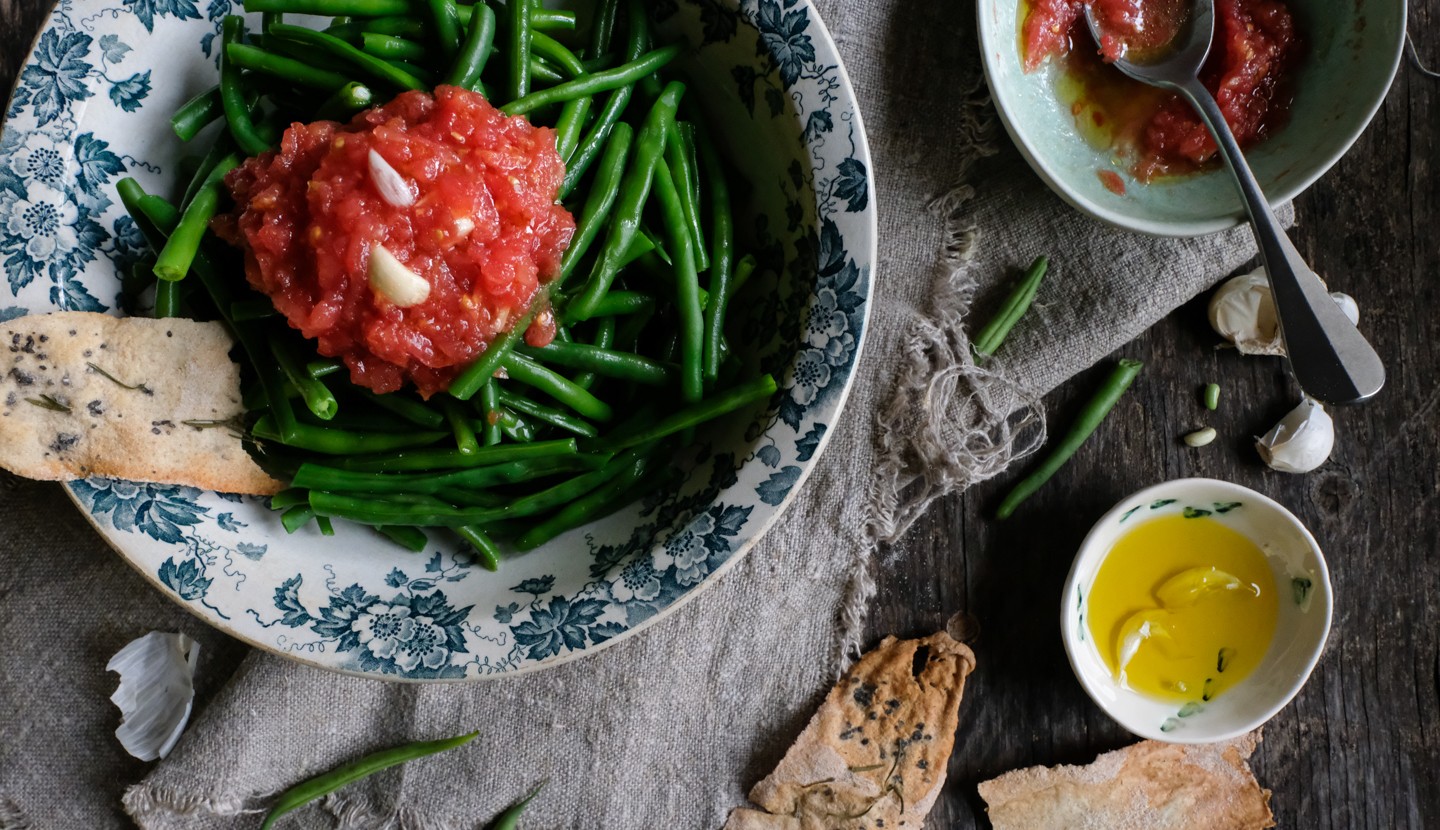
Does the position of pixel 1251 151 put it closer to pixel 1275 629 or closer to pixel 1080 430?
pixel 1080 430

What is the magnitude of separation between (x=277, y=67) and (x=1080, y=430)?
2.35 m

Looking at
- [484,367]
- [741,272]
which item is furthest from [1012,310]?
[484,367]

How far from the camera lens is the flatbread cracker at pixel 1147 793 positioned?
10.5 ft

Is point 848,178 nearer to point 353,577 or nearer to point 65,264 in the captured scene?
point 353,577

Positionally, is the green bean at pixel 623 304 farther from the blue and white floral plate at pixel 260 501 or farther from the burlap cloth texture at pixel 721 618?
the burlap cloth texture at pixel 721 618

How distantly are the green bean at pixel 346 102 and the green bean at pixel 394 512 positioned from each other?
0.84 meters

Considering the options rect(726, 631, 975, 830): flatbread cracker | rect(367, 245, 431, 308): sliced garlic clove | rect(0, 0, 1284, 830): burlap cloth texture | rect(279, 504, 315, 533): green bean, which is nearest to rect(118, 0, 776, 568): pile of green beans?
rect(279, 504, 315, 533): green bean

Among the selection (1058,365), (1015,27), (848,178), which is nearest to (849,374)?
(848,178)

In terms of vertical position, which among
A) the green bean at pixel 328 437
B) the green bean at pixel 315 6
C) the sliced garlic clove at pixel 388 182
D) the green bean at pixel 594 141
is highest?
the green bean at pixel 315 6

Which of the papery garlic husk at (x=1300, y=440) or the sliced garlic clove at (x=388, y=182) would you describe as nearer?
the sliced garlic clove at (x=388, y=182)

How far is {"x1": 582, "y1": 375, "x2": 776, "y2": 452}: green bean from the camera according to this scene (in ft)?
7.89

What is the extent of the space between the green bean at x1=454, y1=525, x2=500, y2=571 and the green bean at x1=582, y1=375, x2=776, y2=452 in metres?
0.35

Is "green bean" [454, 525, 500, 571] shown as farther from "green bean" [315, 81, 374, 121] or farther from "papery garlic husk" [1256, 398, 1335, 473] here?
"papery garlic husk" [1256, 398, 1335, 473]

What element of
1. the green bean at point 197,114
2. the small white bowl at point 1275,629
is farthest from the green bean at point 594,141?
the small white bowl at point 1275,629
